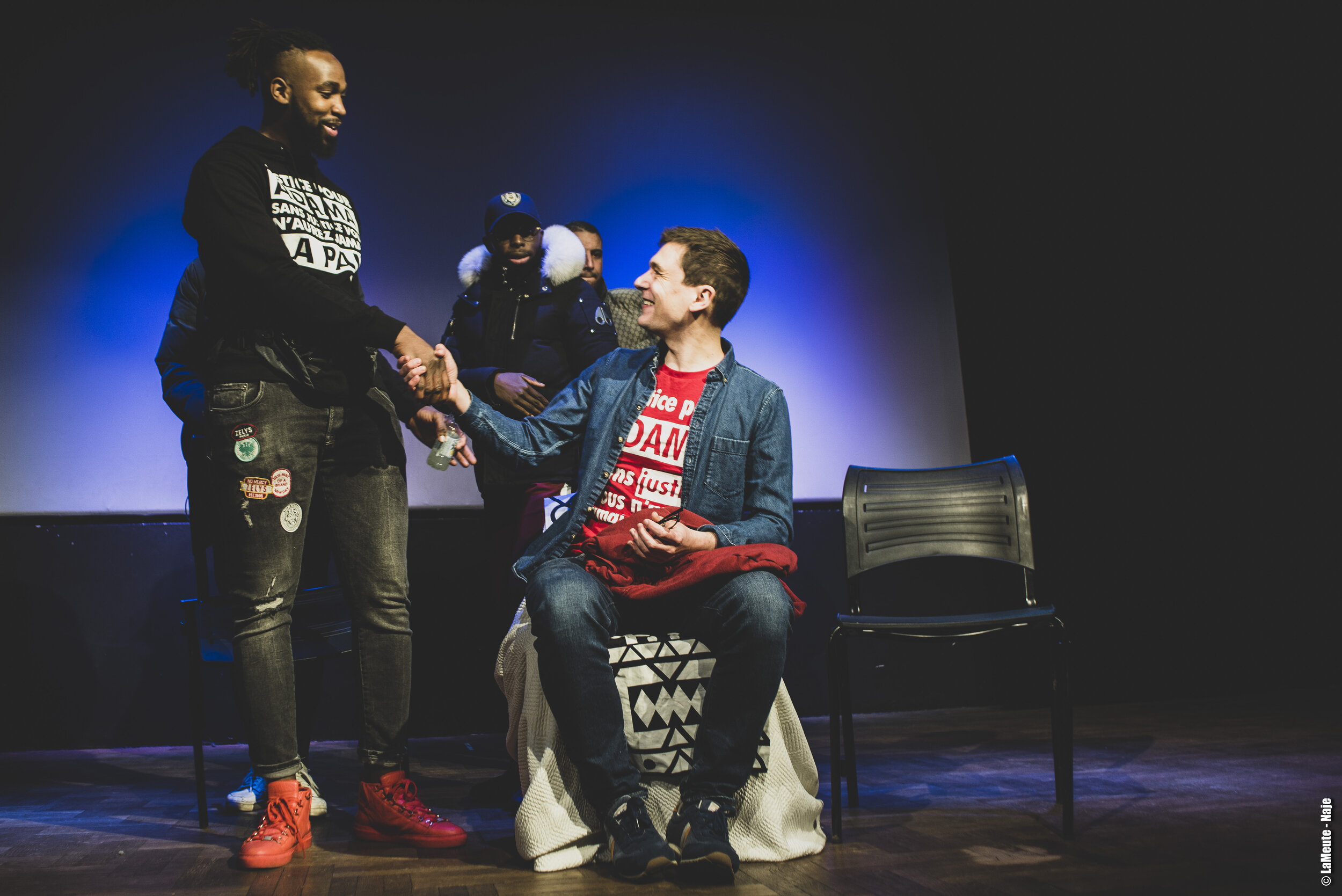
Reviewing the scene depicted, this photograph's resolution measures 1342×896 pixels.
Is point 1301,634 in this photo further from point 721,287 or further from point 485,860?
point 485,860

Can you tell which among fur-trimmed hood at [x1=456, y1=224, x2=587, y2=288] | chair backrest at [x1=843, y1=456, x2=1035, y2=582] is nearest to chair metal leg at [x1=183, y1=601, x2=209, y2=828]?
fur-trimmed hood at [x1=456, y1=224, x2=587, y2=288]

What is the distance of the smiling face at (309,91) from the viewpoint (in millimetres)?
1854

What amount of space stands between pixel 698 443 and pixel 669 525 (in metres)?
0.26

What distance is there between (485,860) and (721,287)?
1272 mm

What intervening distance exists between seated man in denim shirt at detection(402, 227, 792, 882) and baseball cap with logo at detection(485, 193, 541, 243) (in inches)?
28.6

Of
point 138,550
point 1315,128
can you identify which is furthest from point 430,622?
point 1315,128

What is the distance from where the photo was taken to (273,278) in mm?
1742

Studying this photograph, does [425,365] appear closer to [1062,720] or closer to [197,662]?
[197,662]

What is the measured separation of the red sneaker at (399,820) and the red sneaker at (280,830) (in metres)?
0.11

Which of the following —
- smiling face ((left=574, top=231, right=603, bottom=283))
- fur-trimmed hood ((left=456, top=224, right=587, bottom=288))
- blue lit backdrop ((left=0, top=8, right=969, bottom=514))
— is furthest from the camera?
blue lit backdrop ((left=0, top=8, right=969, bottom=514))

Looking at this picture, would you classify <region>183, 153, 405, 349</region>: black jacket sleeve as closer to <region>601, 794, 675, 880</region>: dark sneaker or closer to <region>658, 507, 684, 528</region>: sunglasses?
<region>658, 507, 684, 528</region>: sunglasses

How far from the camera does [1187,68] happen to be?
3711mm

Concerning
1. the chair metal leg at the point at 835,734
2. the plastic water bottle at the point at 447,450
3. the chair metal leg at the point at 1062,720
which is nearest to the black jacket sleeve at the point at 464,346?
the plastic water bottle at the point at 447,450

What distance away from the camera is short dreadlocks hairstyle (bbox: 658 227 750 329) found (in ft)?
6.72
